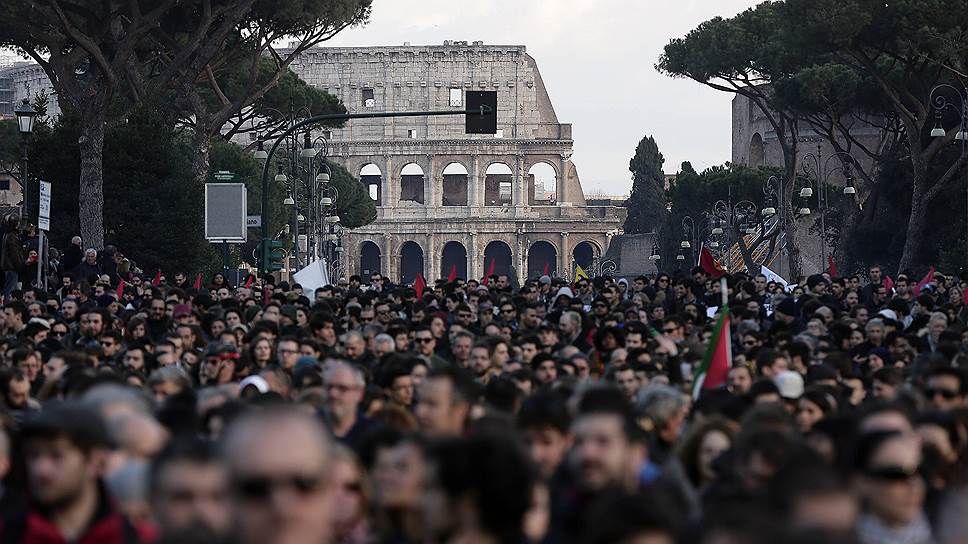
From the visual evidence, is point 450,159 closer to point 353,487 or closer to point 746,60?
point 746,60

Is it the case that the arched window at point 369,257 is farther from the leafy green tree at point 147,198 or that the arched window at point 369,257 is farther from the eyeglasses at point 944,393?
the eyeglasses at point 944,393

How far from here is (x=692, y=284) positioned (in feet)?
77.4

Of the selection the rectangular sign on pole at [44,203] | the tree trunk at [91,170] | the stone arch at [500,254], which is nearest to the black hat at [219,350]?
the rectangular sign on pole at [44,203]

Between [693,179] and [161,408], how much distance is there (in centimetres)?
7078

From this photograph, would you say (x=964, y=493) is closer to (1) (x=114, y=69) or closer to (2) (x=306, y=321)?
(2) (x=306, y=321)

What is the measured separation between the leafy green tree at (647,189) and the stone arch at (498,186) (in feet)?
45.5

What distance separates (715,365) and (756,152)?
3006 inches

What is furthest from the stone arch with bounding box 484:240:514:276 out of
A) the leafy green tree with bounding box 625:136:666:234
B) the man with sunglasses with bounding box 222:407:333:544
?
the man with sunglasses with bounding box 222:407:333:544

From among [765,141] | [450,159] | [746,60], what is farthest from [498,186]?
[746,60]

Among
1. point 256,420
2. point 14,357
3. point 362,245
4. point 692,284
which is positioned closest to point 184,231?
point 692,284

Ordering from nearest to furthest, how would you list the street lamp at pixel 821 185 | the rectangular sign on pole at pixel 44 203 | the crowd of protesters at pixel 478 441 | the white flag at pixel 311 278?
the crowd of protesters at pixel 478 441 < the rectangular sign on pole at pixel 44 203 < the white flag at pixel 311 278 < the street lamp at pixel 821 185

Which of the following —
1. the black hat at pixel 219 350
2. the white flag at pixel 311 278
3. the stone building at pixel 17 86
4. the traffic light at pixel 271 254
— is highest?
the stone building at pixel 17 86

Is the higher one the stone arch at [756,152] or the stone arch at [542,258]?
the stone arch at [756,152]

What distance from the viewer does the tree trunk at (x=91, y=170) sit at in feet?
105
